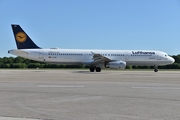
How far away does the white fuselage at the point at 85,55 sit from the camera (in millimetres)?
38844

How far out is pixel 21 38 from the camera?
131ft

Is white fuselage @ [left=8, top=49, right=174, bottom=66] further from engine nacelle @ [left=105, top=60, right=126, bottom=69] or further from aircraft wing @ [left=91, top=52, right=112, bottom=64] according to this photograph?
engine nacelle @ [left=105, top=60, right=126, bottom=69]

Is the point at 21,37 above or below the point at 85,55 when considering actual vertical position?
above

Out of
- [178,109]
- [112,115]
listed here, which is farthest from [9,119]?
[178,109]

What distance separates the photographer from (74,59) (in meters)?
39.1

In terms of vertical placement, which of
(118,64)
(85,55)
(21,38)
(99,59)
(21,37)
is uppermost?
(21,37)

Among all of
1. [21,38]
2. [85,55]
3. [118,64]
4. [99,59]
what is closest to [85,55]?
[85,55]

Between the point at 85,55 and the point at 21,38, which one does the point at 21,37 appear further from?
the point at 85,55

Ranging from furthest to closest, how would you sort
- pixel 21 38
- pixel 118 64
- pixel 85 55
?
pixel 21 38, pixel 85 55, pixel 118 64

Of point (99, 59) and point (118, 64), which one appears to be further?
point (99, 59)

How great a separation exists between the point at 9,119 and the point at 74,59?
3286 centimetres

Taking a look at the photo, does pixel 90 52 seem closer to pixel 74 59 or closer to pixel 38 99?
pixel 74 59

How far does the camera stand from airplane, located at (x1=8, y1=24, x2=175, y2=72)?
126ft

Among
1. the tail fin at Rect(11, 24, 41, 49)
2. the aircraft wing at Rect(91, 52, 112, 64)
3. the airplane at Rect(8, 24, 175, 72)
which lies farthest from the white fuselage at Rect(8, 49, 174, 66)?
the tail fin at Rect(11, 24, 41, 49)
